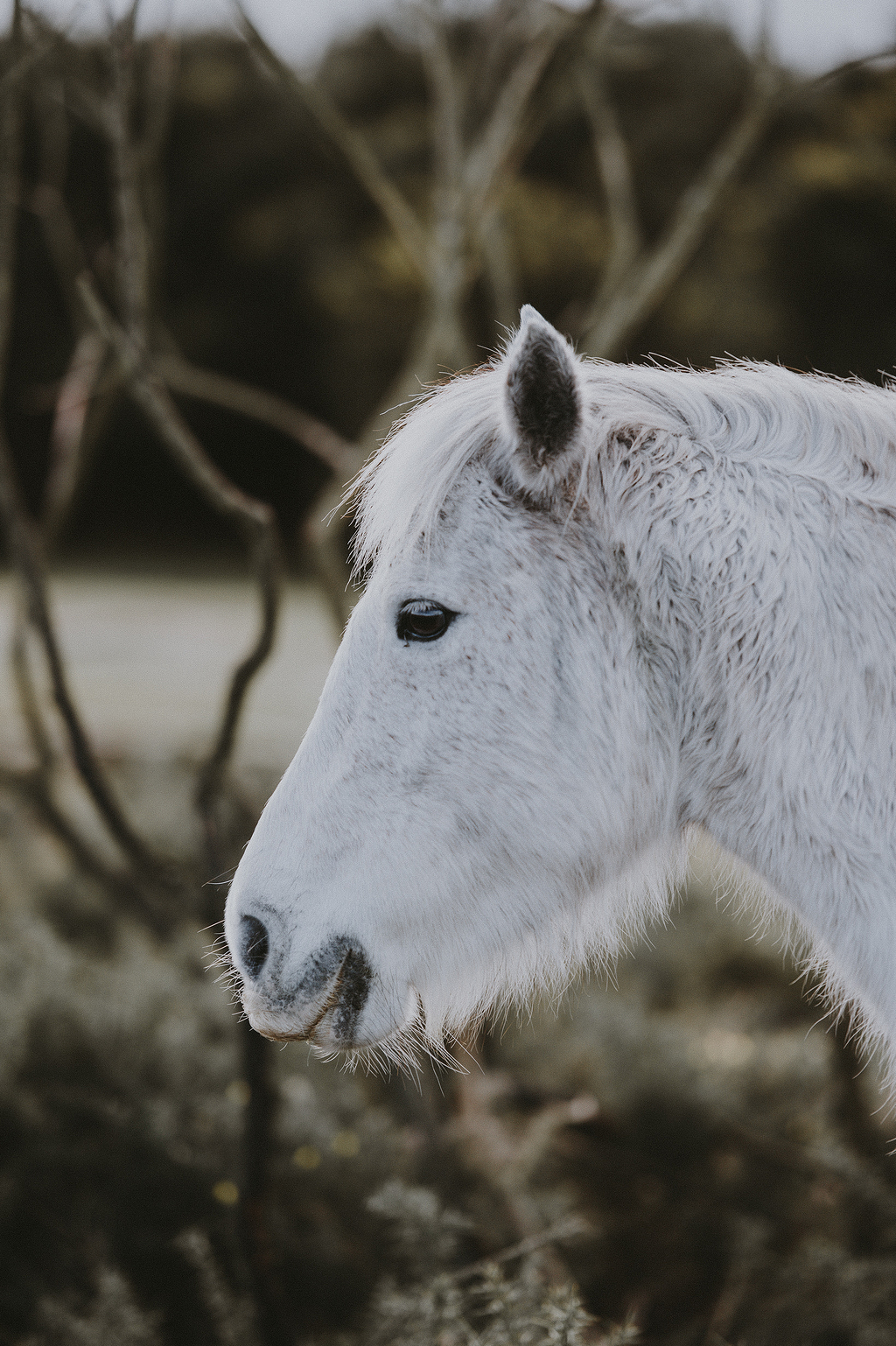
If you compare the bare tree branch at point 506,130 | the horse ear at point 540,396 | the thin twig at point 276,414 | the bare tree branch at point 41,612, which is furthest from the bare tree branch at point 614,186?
the horse ear at point 540,396

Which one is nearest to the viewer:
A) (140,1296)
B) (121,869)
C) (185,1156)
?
(140,1296)

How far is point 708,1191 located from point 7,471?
329 centimetres

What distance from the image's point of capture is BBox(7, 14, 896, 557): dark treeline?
25.3 feet

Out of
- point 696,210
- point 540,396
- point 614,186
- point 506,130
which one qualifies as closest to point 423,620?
point 540,396

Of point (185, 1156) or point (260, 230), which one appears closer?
point (185, 1156)

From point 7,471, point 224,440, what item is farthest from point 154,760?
point 224,440

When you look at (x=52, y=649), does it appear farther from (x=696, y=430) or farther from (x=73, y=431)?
(x=696, y=430)

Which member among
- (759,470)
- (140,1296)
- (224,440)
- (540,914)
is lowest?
(140,1296)

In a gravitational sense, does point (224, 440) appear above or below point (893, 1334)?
above

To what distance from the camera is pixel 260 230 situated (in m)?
11.5

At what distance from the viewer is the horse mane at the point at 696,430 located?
52.0 inches

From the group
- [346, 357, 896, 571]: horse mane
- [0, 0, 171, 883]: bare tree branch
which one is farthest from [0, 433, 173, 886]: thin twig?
[346, 357, 896, 571]: horse mane

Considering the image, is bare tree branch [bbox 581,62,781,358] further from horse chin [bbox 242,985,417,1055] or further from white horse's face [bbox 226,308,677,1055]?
horse chin [bbox 242,985,417,1055]

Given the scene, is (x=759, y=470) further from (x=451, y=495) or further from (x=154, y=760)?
(x=154, y=760)
